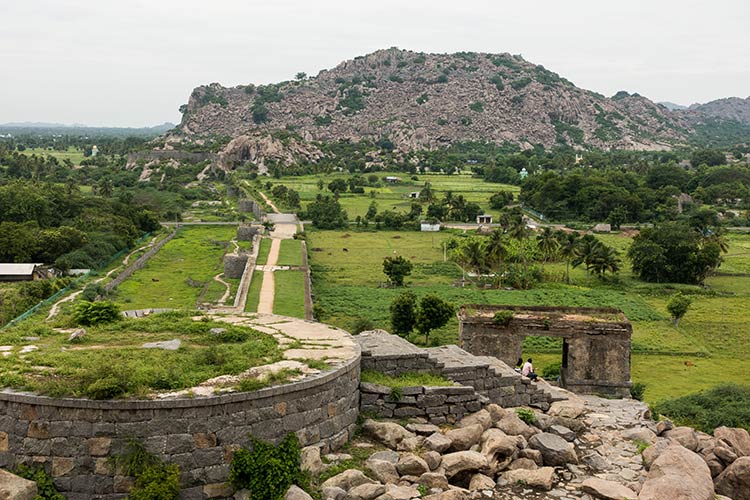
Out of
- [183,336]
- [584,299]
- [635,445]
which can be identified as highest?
[183,336]

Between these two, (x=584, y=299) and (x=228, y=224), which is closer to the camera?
(x=584, y=299)

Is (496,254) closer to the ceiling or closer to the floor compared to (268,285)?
closer to the ceiling

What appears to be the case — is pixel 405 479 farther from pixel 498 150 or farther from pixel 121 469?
pixel 498 150

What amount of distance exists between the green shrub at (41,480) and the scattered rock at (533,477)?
7517 mm

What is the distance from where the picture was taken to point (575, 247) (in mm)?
56438

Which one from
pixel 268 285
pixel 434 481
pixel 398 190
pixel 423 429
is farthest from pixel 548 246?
pixel 398 190

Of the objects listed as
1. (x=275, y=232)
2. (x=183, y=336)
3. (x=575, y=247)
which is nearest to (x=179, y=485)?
(x=183, y=336)

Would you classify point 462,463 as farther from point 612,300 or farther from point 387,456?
point 612,300

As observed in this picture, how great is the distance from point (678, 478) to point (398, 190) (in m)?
105

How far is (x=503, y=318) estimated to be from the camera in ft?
93.2

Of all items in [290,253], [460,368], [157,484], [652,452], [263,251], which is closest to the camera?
[157,484]

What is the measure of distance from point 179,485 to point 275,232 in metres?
60.6

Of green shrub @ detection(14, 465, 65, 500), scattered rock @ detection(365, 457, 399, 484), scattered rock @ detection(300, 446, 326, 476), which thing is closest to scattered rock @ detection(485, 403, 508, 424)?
scattered rock @ detection(365, 457, 399, 484)

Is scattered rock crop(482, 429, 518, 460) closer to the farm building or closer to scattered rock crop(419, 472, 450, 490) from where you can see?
scattered rock crop(419, 472, 450, 490)
